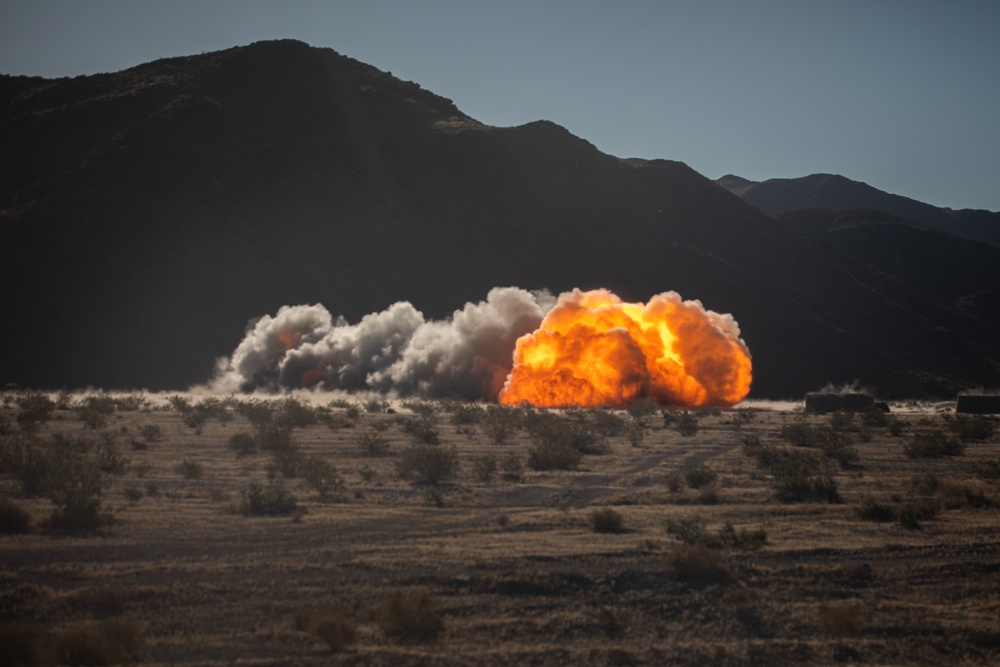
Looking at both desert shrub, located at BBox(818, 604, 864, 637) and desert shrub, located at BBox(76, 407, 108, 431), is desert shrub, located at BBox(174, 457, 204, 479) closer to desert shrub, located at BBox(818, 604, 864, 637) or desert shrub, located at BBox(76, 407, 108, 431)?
desert shrub, located at BBox(76, 407, 108, 431)

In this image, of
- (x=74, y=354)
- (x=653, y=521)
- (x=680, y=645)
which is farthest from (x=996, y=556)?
(x=74, y=354)

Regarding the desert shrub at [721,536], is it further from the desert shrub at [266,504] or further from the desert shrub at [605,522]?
the desert shrub at [266,504]

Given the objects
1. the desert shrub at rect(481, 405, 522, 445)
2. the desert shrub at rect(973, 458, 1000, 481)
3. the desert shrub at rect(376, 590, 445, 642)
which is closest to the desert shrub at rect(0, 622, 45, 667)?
the desert shrub at rect(376, 590, 445, 642)

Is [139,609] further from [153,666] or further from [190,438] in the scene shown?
[190,438]

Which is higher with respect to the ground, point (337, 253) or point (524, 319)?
Answer: point (337, 253)

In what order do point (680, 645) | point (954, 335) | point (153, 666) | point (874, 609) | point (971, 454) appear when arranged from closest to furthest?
1. point (153, 666)
2. point (680, 645)
3. point (874, 609)
4. point (971, 454)
5. point (954, 335)

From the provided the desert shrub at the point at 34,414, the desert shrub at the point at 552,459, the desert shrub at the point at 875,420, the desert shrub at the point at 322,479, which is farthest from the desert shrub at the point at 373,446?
the desert shrub at the point at 875,420

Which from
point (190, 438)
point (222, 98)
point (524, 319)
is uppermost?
point (222, 98)

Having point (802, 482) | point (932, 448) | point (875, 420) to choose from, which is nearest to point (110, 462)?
point (802, 482)
